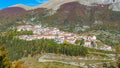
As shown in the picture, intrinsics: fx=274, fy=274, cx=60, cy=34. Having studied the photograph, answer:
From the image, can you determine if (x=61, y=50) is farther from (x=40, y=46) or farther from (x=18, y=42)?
(x=18, y=42)

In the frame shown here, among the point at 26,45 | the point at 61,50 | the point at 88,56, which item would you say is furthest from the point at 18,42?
the point at 88,56

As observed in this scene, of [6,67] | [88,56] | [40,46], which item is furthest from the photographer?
[40,46]

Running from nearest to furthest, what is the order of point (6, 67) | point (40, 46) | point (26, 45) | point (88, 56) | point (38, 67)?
point (6, 67)
point (38, 67)
point (88, 56)
point (40, 46)
point (26, 45)

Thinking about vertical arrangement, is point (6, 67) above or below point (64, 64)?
above

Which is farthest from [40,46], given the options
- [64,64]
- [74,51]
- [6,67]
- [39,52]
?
[6,67]

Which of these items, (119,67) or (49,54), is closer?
(119,67)

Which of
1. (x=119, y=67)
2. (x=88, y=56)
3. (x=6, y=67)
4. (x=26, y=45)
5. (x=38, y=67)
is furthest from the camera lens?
(x=26, y=45)

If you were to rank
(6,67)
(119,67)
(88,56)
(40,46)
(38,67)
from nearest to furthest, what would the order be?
(119,67)
(6,67)
(38,67)
(88,56)
(40,46)

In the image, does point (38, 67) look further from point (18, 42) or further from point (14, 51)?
point (18, 42)

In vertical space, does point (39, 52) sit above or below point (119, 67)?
below
